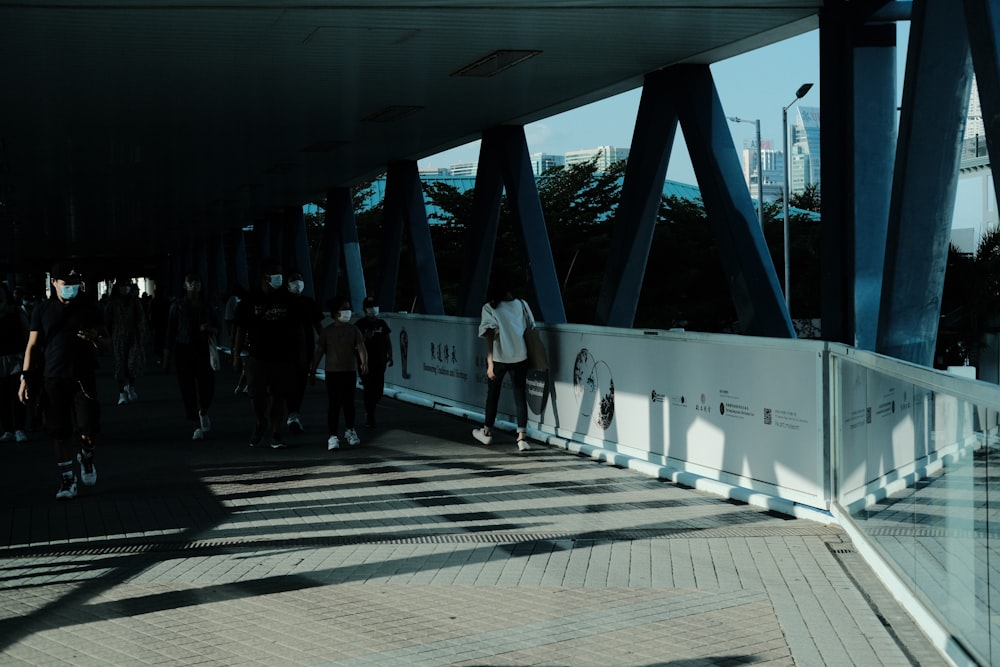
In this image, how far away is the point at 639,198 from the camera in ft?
44.8

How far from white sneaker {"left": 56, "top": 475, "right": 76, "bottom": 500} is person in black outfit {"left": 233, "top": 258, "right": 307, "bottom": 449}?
10.2 feet

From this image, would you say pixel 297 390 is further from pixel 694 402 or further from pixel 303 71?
pixel 694 402

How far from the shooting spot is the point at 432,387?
18.6 meters

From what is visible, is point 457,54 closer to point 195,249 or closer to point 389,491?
point 389,491

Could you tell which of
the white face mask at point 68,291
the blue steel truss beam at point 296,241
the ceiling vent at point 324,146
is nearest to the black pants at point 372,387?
the ceiling vent at point 324,146

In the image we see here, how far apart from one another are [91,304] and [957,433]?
7.49 m

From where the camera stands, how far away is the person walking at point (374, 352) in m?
15.2

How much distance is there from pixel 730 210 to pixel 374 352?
5296mm

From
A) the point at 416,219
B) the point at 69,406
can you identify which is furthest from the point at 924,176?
the point at 416,219

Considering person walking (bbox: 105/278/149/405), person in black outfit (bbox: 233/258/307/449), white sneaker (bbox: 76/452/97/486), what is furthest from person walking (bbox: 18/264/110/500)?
person walking (bbox: 105/278/149/405)

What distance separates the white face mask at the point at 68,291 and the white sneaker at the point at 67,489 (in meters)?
1.44

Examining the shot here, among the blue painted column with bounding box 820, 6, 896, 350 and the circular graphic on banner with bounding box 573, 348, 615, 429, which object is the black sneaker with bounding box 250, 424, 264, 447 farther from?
the blue painted column with bounding box 820, 6, 896, 350

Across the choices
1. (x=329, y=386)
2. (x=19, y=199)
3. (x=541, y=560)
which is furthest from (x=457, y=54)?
(x=19, y=199)

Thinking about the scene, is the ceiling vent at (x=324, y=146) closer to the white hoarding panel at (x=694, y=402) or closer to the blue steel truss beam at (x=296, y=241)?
the white hoarding panel at (x=694, y=402)
